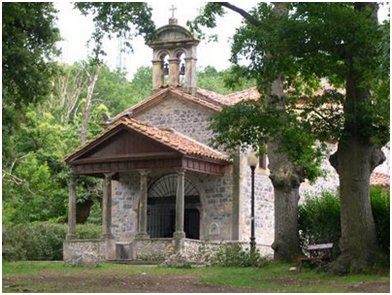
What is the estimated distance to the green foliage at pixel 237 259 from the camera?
2011 centimetres

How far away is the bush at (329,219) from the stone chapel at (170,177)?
4.10m

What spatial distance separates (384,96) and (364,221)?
3424mm

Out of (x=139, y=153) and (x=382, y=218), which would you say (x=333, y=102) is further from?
(x=139, y=153)

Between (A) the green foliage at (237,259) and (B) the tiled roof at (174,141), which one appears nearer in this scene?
(A) the green foliage at (237,259)

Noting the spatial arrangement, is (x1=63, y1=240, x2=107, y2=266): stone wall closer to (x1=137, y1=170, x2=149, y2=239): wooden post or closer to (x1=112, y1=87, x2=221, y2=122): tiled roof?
(x1=137, y1=170, x2=149, y2=239): wooden post

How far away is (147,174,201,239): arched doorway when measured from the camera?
26562mm

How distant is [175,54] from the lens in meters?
27.2

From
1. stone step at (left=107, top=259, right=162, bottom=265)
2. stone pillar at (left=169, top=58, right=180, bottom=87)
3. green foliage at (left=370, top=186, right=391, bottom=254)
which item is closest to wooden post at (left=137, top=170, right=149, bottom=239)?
stone step at (left=107, top=259, right=162, bottom=265)

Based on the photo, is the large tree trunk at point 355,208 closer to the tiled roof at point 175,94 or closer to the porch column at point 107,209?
the tiled roof at point 175,94

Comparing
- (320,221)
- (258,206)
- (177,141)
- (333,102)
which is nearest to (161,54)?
(177,141)

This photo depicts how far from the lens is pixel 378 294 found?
465 inches

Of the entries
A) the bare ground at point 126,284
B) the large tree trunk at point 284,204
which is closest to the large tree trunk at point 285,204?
the large tree trunk at point 284,204

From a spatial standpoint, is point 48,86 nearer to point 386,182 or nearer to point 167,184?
point 167,184

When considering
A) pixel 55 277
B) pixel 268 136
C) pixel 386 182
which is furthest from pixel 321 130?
pixel 386 182
